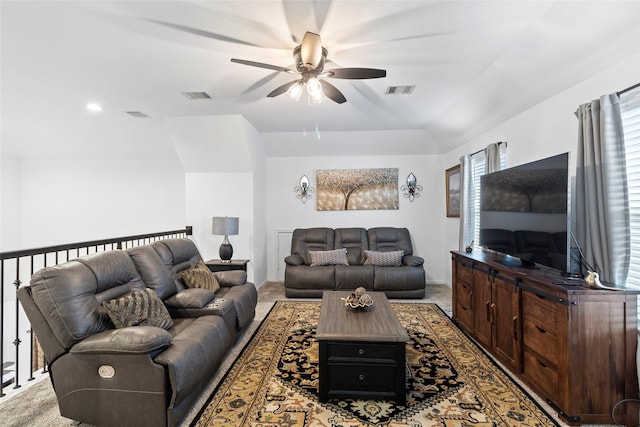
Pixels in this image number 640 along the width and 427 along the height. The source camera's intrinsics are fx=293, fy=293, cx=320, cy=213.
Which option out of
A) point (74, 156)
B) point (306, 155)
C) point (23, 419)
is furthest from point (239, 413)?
point (74, 156)

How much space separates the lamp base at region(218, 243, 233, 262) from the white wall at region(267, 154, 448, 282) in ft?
4.35

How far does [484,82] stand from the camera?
10.2 ft

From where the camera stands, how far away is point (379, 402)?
2117 mm

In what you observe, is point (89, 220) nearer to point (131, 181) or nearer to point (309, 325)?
point (131, 181)

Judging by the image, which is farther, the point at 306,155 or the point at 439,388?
the point at 306,155

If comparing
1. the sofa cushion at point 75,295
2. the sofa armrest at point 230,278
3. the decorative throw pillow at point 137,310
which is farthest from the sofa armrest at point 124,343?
the sofa armrest at point 230,278

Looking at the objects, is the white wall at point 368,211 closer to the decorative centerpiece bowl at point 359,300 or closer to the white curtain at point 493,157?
the white curtain at point 493,157

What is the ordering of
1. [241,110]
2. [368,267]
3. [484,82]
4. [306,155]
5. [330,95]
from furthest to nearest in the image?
[306,155] → [368,267] → [241,110] → [484,82] → [330,95]

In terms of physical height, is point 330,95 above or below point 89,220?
above

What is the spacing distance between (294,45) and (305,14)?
1.30 feet

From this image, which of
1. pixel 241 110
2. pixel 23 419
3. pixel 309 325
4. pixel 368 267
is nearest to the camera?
pixel 23 419

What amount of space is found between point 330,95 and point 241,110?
6.39 feet

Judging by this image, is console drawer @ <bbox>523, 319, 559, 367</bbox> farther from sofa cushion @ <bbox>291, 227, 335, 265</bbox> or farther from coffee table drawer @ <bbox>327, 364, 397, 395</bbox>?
sofa cushion @ <bbox>291, 227, 335, 265</bbox>

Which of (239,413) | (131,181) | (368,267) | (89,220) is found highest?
(131,181)
